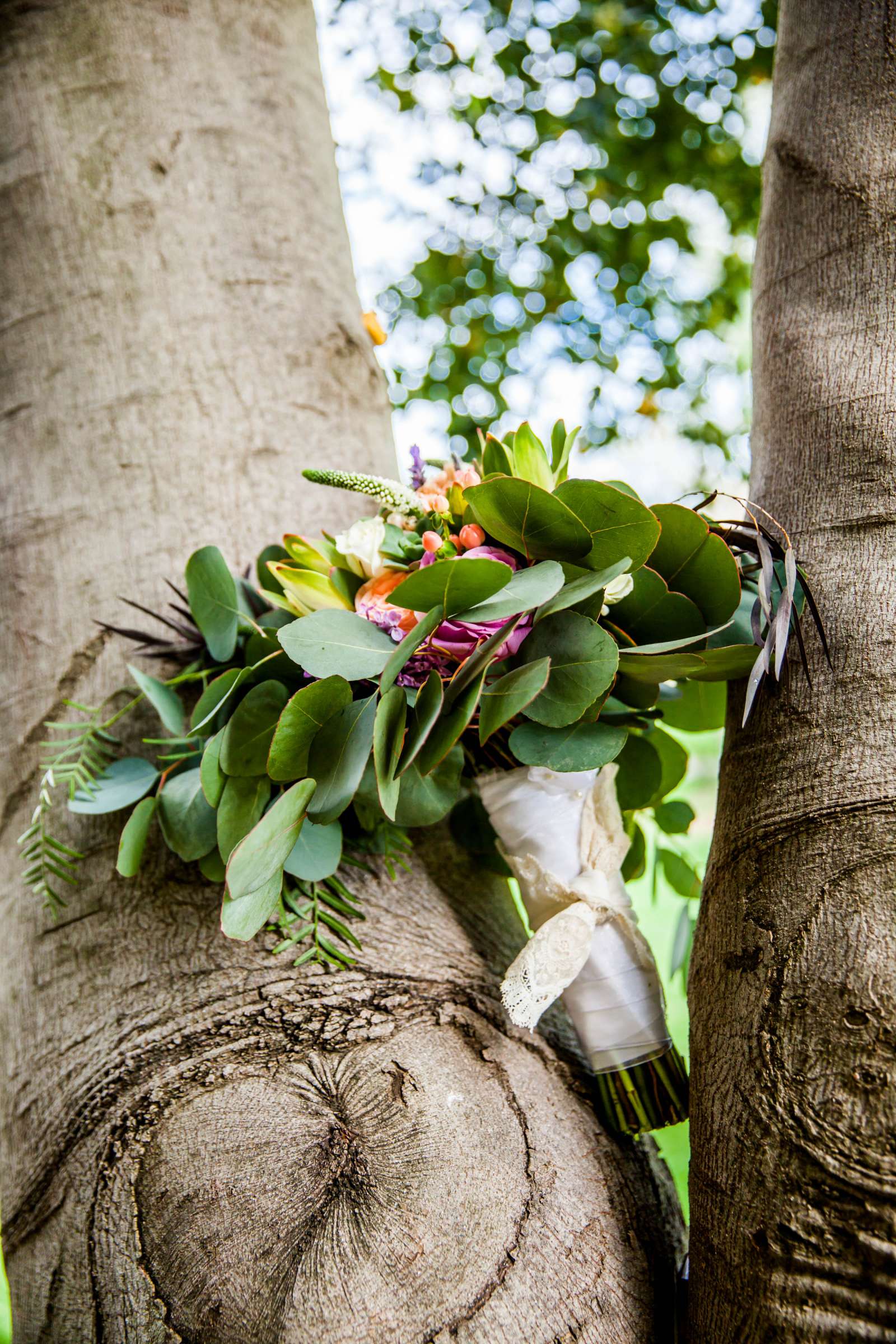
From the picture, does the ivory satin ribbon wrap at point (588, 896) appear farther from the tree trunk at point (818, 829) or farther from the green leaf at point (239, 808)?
the green leaf at point (239, 808)

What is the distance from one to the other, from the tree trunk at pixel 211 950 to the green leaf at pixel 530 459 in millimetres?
342

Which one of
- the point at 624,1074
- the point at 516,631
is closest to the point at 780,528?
the point at 516,631

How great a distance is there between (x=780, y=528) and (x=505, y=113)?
7.46ft

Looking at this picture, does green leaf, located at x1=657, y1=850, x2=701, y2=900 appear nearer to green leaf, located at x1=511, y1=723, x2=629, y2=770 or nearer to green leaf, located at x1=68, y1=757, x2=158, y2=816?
green leaf, located at x1=511, y1=723, x2=629, y2=770

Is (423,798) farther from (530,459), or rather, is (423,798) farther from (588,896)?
(530,459)

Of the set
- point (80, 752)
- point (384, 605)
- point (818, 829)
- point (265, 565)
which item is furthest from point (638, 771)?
point (80, 752)

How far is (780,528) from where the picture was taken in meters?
0.60

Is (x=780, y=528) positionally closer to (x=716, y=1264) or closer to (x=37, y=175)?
(x=716, y=1264)

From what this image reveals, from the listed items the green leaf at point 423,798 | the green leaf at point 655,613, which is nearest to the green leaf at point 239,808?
the green leaf at point 423,798

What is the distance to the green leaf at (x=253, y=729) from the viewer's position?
63 cm

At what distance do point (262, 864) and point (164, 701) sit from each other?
0.25 m

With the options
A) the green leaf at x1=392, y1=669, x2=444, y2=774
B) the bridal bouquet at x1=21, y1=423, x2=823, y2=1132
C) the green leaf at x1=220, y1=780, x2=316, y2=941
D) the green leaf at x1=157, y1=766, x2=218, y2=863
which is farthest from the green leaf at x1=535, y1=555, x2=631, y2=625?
the green leaf at x1=157, y1=766, x2=218, y2=863

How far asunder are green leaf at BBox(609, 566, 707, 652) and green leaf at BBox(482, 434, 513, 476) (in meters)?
0.14

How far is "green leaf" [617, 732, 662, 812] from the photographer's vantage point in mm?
739
